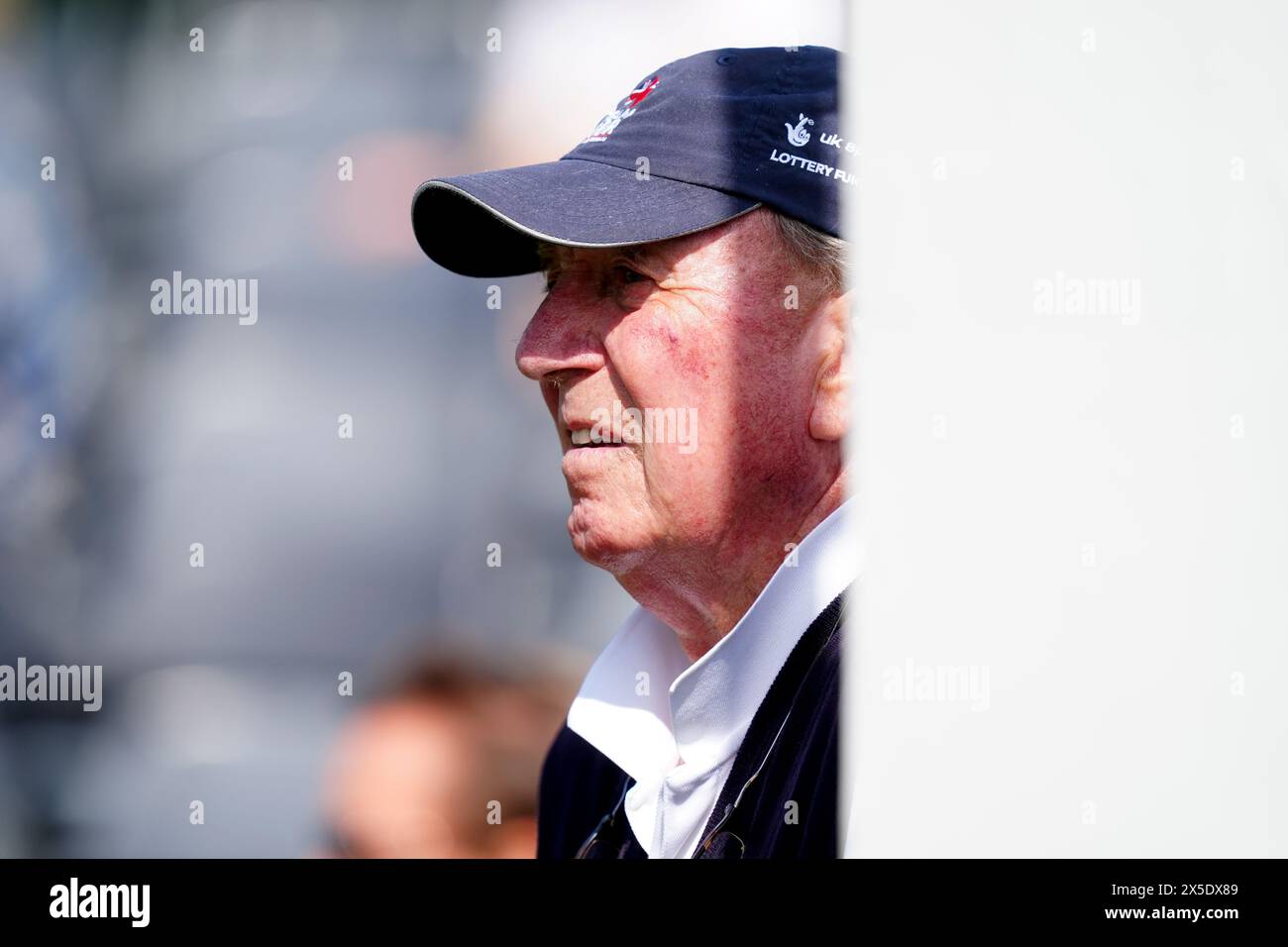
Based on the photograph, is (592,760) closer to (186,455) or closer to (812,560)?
(812,560)

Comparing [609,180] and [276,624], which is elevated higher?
[609,180]

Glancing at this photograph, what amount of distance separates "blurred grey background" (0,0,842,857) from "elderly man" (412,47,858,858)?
35.1 inches

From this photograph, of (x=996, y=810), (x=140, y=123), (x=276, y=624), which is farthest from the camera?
(x=276, y=624)

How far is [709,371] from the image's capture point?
175 cm

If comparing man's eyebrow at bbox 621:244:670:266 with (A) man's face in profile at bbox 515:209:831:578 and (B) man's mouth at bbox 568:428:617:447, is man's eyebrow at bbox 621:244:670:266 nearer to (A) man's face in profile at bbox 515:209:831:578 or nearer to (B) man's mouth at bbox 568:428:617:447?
(A) man's face in profile at bbox 515:209:831:578

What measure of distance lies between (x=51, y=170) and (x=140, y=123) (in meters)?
0.28

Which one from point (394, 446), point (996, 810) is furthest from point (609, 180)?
point (394, 446)

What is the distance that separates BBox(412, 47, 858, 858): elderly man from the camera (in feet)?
5.63

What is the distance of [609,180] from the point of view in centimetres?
180

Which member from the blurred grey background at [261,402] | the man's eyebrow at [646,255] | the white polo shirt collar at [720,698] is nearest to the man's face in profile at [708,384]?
the man's eyebrow at [646,255]

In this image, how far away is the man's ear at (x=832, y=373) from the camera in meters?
1.78

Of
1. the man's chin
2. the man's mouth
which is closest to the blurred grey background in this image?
the man's mouth

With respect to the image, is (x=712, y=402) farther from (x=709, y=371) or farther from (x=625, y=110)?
(x=625, y=110)

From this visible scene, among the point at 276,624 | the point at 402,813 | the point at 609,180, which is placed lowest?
the point at 402,813
